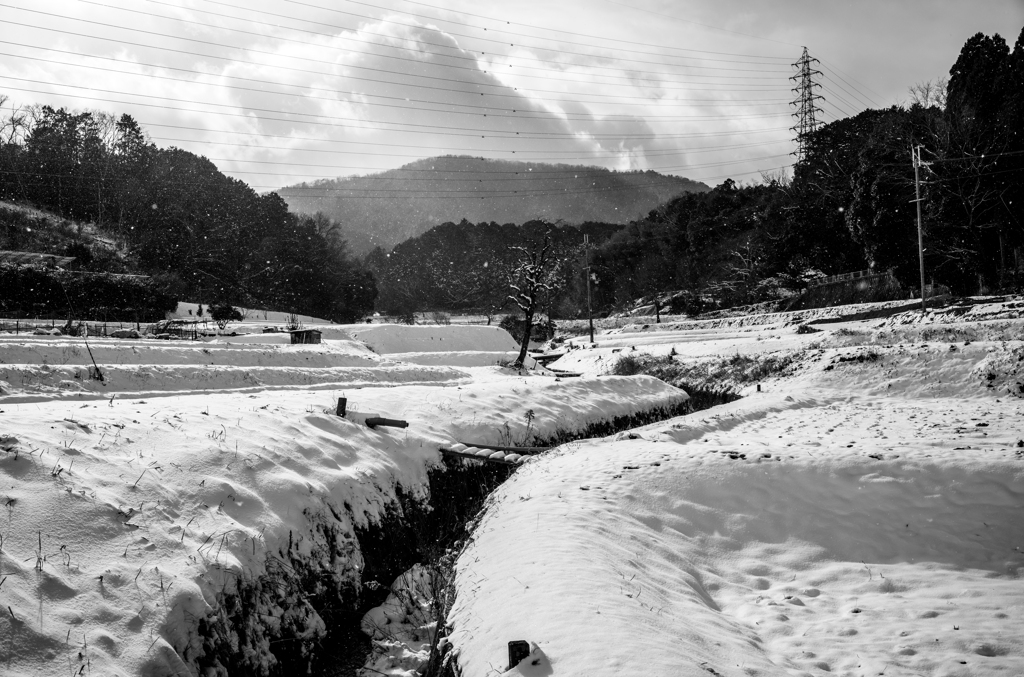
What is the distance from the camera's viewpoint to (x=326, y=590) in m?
6.11

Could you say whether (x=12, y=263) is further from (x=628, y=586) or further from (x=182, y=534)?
(x=628, y=586)

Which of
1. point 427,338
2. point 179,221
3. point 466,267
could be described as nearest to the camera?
point 427,338

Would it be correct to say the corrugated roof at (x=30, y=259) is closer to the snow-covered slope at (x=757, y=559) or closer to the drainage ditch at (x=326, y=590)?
the drainage ditch at (x=326, y=590)

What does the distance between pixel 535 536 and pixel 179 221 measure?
5575cm

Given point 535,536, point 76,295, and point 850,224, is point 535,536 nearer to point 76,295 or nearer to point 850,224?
point 76,295

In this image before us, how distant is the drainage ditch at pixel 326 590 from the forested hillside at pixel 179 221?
1771 inches

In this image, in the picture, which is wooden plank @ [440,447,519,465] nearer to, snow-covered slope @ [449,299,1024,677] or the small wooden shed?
snow-covered slope @ [449,299,1024,677]

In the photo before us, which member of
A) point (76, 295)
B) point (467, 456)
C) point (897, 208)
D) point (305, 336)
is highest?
point (897, 208)

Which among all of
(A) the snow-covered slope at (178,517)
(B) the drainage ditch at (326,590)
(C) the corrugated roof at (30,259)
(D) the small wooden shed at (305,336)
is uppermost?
(C) the corrugated roof at (30,259)

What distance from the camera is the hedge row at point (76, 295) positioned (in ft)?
91.1

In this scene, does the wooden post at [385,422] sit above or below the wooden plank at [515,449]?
above

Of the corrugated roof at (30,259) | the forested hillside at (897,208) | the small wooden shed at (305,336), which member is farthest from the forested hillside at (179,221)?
the forested hillside at (897,208)

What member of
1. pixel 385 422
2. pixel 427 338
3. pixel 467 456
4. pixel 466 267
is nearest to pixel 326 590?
pixel 385 422

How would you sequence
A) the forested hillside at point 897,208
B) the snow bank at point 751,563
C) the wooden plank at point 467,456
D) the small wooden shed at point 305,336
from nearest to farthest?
1. the snow bank at point 751,563
2. the wooden plank at point 467,456
3. the small wooden shed at point 305,336
4. the forested hillside at point 897,208
